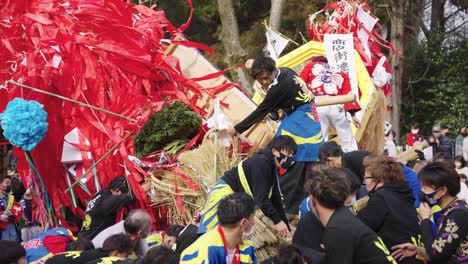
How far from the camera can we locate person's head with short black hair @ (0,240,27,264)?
14.3ft

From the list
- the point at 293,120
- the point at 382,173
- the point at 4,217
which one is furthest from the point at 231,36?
the point at 382,173

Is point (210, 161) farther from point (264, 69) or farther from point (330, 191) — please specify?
point (330, 191)

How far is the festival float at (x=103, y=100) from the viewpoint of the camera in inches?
281

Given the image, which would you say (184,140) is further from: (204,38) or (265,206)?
(204,38)

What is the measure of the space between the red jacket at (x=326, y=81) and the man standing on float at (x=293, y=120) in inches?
49.5

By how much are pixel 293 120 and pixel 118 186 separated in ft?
5.88

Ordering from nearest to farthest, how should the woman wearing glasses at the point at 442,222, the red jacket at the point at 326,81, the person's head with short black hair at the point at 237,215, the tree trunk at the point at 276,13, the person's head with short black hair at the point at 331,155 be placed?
the person's head with short black hair at the point at 237,215, the woman wearing glasses at the point at 442,222, the person's head with short black hair at the point at 331,155, the red jacket at the point at 326,81, the tree trunk at the point at 276,13

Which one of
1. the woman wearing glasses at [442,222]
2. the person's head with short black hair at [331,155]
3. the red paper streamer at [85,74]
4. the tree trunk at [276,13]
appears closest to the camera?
the woman wearing glasses at [442,222]

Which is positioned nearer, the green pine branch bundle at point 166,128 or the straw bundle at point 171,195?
the straw bundle at point 171,195

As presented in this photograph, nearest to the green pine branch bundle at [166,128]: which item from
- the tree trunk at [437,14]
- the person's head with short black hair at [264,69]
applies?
the person's head with short black hair at [264,69]

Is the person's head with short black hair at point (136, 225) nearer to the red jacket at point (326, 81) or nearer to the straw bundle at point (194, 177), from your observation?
the straw bundle at point (194, 177)

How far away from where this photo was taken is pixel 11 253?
4375mm

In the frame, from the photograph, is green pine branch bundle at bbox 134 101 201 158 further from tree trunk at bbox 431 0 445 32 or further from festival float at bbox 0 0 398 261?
tree trunk at bbox 431 0 445 32

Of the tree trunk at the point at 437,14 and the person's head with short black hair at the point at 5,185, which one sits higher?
the person's head with short black hair at the point at 5,185
